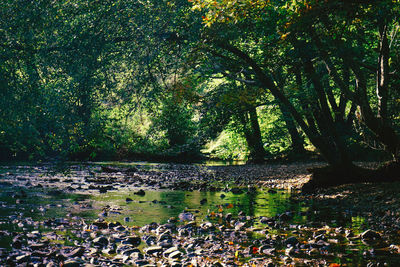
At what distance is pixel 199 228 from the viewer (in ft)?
23.7

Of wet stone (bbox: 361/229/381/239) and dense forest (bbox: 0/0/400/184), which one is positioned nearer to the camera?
wet stone (bbox: 361/229/381/239)

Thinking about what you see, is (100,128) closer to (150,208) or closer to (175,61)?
(150,208)

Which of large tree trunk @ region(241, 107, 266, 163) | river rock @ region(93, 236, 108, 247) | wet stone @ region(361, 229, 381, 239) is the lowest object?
river rock @ region(93, 236, 108, 247)

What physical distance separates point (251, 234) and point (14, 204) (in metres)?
6.13

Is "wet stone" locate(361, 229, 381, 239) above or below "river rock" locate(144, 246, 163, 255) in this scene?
above

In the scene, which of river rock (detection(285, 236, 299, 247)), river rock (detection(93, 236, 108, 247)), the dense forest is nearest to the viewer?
river rock (detection(93, 236, 108, 247))

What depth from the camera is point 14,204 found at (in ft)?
30.6

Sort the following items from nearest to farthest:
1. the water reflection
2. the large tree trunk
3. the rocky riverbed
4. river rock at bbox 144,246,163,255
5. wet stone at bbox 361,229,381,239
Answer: the rocky riverbed < river rock at bbox 144,246,163,255 < wet stone at bbox 361,229,381,239 < the water reflection < the large tree trunk

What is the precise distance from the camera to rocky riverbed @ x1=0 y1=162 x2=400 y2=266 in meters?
5.28

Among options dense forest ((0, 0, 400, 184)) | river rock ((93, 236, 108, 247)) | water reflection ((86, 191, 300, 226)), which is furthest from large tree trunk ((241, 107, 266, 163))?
river rock ((93, 236, 108, 247))

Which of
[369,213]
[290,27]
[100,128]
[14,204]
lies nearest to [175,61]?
[100,128]

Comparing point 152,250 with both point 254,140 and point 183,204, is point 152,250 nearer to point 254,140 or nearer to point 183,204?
point 183,204

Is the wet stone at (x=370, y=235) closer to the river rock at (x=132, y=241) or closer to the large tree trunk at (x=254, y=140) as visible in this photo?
the river rock at (x=132, y=241)

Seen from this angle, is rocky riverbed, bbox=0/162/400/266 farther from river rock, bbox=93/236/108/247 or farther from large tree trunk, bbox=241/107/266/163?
large tree trunk, bbox=241/107/266/163
